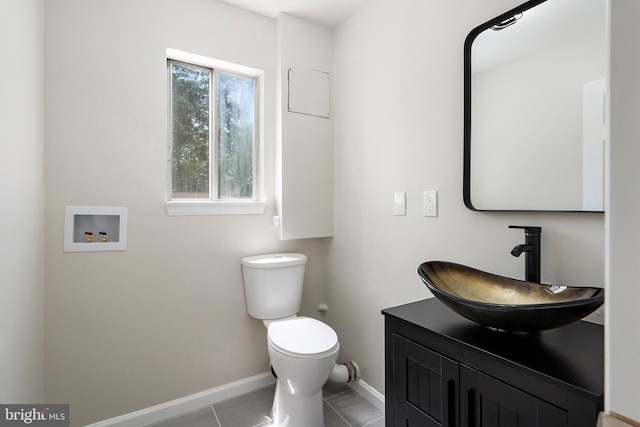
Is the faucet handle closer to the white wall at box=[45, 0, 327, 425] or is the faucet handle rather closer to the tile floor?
the tile floor

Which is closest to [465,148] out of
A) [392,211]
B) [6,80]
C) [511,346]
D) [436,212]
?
[436,212]

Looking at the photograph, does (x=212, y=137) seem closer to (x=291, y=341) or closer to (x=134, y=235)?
(x=134, y=235)

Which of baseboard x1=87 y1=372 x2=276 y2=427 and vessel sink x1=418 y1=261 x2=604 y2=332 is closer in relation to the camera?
vessel sink x1=418 y1=261 x2=604 y2=332

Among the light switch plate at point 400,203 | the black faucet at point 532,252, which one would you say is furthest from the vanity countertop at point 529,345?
the light switch plate at point 400,203

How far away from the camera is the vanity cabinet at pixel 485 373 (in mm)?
719

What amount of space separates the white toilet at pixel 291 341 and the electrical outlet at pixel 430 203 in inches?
31.3

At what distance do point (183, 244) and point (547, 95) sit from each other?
1.88 meters

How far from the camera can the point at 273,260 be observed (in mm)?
1983

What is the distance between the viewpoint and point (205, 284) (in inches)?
75.8

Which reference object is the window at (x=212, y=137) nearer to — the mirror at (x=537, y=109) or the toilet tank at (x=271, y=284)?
the toilet tank at (x=271, y=284)

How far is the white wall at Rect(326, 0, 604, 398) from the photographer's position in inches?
48.8

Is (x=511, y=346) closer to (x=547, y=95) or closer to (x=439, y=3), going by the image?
(x=547, y=95)

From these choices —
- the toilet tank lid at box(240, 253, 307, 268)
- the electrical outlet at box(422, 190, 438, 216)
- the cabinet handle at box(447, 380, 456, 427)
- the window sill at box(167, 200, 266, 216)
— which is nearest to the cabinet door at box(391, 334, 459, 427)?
the cabinet handle at box(447, 380, 456, 427)

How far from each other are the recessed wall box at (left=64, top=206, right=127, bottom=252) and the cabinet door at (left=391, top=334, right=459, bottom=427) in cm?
148
